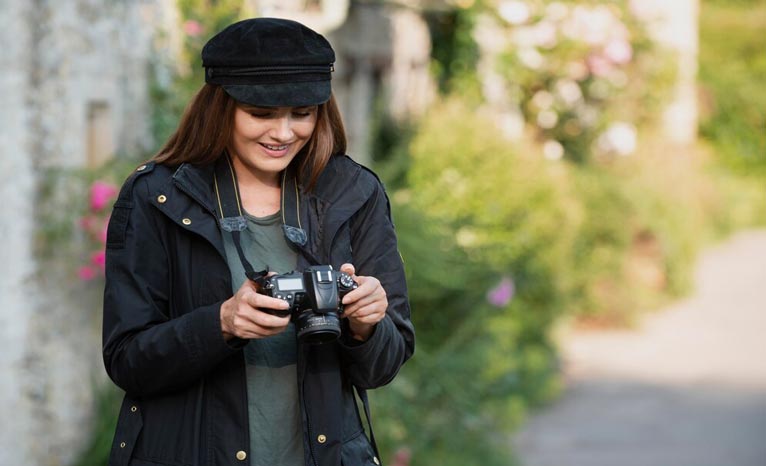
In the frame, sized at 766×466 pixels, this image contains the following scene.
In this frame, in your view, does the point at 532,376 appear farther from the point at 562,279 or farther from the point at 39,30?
the point at 39,30

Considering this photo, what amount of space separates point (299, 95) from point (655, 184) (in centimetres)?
928

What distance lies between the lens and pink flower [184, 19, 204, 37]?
17.3ft

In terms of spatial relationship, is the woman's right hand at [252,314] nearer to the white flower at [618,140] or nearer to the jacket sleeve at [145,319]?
the jacket sleeve at [145,319]

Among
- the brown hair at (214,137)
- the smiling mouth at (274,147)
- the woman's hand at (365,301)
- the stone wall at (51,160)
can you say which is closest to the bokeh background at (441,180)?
the stone wall at (51,160)

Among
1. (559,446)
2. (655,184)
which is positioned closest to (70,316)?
(559,446)

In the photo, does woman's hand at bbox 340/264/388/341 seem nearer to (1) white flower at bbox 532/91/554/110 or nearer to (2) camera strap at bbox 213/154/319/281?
(2) camera strap at bbox 213/154/319/281

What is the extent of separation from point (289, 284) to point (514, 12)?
840cm

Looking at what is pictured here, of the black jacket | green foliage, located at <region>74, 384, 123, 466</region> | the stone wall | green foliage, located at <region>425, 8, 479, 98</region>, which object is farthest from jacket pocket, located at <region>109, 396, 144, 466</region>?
green foliage, located at <region>425, 8, 479, 98</region>

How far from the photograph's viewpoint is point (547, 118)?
11125 mm

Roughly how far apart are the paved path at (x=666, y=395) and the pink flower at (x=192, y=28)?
8.77 feet

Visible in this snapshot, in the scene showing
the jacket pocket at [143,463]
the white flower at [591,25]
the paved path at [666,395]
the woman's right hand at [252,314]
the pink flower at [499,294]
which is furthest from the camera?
the white flower at [591,25]

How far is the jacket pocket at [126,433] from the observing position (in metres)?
2.28

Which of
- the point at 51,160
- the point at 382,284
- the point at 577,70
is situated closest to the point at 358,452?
the point at 382,284

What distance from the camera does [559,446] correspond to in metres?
6.66
